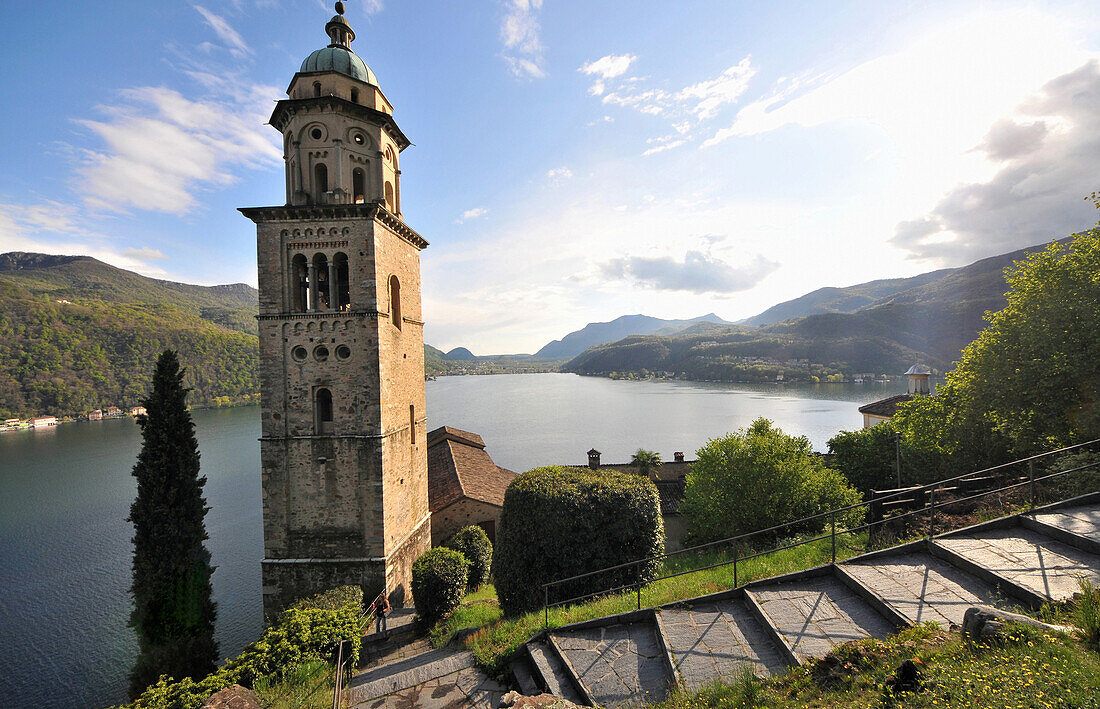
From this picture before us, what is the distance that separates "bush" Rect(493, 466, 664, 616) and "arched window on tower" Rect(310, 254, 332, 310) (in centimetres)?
962

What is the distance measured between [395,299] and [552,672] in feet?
44.0

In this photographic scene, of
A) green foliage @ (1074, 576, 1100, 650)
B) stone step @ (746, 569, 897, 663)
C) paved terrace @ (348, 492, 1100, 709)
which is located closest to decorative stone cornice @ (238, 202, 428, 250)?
paved terrace @ (348, 492, 1100, 709)

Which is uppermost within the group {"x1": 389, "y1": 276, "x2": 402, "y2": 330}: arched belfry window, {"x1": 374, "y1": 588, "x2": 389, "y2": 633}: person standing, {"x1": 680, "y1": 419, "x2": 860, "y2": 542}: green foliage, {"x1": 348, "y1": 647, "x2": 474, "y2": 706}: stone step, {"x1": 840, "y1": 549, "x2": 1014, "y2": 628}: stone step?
{"x1": 389, "y1": 276, "x2": 402, "y2": 330}: arched belfry window

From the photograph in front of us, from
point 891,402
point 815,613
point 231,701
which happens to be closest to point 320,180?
point 231,701

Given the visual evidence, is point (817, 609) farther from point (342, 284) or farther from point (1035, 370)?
point (342, 284)

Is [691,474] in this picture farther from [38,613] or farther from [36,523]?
[36,523]

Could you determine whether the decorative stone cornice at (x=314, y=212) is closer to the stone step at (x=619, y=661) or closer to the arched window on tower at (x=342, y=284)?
the arched window on tower at (x=342, y=284)

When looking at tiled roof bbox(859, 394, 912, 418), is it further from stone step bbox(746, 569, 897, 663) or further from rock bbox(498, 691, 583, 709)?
rock bbox(498, 691, 583, 709)

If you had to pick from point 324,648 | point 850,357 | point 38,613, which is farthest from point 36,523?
point 850,357

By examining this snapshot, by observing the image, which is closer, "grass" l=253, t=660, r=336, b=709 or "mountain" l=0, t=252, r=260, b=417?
"grass" l=253, t=660, r=336, b=709

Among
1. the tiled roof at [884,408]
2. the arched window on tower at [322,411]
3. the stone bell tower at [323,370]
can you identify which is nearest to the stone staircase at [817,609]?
the stone bell tower at [323,370]

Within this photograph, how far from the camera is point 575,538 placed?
35.8 feet

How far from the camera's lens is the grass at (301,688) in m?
8.23

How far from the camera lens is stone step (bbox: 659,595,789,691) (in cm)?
575
